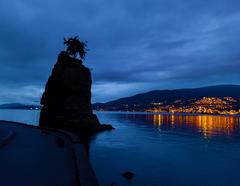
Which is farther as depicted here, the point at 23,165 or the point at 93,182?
the point at 23,165

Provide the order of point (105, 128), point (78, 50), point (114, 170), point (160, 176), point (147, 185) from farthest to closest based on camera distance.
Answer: point (105, 128) → point (78, 50) → point (114, 170) → point (160, 176) → point (147, 185)

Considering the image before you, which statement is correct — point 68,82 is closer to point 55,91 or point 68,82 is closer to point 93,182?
point 55,91

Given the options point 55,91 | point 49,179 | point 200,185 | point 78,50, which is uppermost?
point 78,50

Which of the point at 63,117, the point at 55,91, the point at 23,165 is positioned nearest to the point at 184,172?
the point at 23,165

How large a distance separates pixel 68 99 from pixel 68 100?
0.69ft

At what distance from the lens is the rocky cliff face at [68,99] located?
2237 inches

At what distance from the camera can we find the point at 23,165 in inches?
580

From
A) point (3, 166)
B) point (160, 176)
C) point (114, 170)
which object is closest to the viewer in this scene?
point (3, 166)

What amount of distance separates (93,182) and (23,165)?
16.5ft

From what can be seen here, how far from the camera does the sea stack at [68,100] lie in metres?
Result: 56.8

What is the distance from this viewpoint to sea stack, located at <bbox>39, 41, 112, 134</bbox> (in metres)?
56.8

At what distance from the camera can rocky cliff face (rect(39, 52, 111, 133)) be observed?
2237 inches

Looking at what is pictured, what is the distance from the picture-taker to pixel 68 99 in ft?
191

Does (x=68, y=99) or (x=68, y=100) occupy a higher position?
(x=68, y=99)
